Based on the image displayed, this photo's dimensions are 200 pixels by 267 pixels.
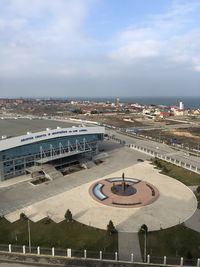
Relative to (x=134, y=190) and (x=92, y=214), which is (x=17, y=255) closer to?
(x=92, y=214)

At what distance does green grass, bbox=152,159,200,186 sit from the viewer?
58.4 m

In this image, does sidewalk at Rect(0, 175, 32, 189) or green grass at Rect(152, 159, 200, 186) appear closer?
sidewalk at Rect(0, 175, 32, 189)

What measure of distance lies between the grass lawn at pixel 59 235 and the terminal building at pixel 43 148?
67.8ft

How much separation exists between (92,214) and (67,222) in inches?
182

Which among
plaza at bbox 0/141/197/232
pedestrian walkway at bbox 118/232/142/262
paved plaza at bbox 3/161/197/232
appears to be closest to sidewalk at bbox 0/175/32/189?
plaza at bbox 0/141/197/232

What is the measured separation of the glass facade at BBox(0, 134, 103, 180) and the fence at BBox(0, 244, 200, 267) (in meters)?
27.7

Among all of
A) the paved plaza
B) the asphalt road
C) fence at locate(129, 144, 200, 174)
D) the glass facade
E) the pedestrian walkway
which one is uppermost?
the glass facade

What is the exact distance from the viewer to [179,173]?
209 ft

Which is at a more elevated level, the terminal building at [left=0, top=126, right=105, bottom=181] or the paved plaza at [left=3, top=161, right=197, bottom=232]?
the terminal building at [left=0, top=126, right=105, bottom=181]

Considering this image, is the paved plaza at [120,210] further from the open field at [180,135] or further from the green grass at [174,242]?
the open field at [180,135]

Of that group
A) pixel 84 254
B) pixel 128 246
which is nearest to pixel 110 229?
pixel 128 246

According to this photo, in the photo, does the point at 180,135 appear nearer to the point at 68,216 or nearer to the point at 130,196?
the point at 130,196

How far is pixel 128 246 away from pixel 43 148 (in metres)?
37.4

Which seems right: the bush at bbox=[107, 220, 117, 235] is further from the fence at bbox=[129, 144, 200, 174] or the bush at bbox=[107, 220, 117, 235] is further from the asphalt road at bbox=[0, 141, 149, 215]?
the fence at bbox=[129, 144, 200, 174]
